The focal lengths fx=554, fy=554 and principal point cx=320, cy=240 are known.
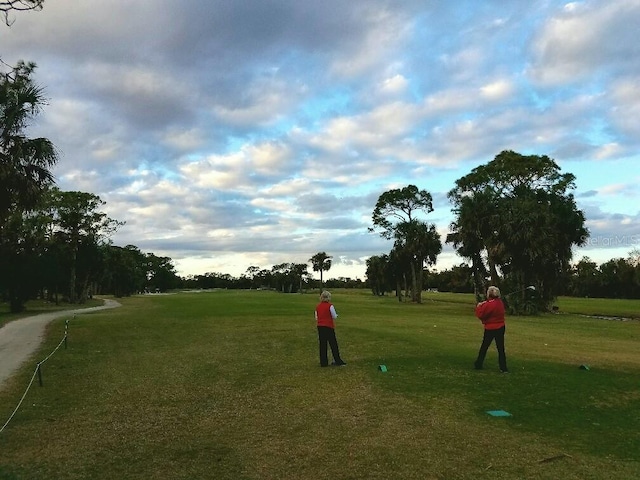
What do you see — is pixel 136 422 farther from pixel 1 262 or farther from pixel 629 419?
pixel 1 262

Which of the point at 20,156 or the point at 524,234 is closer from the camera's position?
the point at 20,156

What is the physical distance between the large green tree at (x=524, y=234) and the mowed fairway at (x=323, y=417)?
81.9 feet

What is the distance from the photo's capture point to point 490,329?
12.2m

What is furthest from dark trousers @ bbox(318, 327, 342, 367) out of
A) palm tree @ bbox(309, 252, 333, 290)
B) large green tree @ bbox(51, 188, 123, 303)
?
palm tree @ bbox(309, 252, 333, 290)

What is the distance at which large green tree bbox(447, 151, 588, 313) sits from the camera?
4081 cm

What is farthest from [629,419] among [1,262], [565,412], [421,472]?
[1,262]

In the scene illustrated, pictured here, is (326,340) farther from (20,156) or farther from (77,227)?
(77,227)

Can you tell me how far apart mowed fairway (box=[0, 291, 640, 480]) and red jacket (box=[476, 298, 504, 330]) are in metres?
1.12

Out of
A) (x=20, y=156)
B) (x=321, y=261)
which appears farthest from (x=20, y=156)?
(x=321, y=261)

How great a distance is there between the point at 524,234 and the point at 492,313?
30.3 m

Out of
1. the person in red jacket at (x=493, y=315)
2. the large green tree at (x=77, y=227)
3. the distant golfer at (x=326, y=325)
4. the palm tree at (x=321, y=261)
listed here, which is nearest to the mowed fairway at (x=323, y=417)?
the distant golfer at (x=326, y=325)

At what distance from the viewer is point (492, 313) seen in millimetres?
12203

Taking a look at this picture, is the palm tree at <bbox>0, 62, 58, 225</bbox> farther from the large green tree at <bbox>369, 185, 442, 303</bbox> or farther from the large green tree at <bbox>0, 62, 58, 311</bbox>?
the large green tree at <bbox>369, 185, 442, 303</bbox>

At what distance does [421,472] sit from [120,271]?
337 feet
